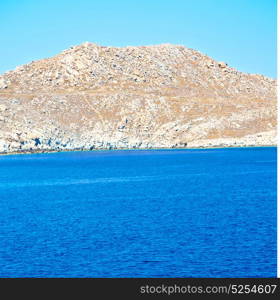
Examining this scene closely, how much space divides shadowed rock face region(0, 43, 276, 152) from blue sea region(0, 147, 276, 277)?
83.4 metres

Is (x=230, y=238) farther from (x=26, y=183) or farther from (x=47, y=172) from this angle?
(x=47, y=172)

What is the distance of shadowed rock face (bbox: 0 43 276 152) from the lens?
543 feet

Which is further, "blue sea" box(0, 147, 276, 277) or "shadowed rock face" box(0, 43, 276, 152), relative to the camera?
"shadowed rock face" box(0, 43, 276, 152)

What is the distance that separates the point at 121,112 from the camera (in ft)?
569

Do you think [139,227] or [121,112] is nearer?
[139,227]

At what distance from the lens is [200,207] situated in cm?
5316

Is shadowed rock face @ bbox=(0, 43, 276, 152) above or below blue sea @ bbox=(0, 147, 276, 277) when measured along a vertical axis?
above

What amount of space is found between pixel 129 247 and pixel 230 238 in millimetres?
6317

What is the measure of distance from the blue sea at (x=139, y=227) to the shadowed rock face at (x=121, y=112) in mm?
83353

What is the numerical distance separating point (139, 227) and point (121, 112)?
131864 millimetres
